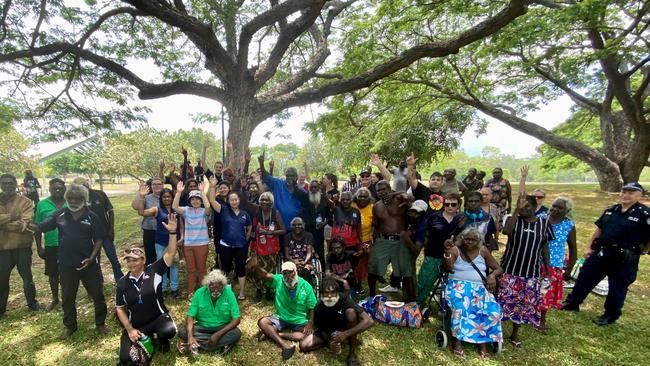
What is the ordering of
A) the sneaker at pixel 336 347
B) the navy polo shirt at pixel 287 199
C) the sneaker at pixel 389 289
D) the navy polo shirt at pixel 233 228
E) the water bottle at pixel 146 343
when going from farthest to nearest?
1. the navy polo shirt at pixel 287 199
2. the sneaker at pixel 389 289
3. the navy polo shirt at pixel 233 228
4. the sneaker at pixel 336 347
5. the water bottle at pixel 146 343

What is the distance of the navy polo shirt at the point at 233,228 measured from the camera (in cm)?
489

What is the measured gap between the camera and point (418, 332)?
14.0 ft

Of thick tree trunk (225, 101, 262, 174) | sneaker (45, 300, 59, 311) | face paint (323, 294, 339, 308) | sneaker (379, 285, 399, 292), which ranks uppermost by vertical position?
thick tree trunk (225, 101, 262, 174)

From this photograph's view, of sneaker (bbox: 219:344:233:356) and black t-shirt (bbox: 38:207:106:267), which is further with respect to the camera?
black t-shirt (bbox: 38:207:106:267)

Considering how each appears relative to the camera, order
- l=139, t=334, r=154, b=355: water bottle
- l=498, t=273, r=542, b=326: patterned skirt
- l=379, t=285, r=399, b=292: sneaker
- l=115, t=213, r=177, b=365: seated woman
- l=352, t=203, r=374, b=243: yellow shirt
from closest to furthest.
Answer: l=139, t=334, r=154, b=355: water bottle < l=115, t=213, r=177, b=365: seated woman < l=498, t=273, r=542, b=326: patterned skirt < l=352, t=203, r=374, b=243: yellow shirt < l=379, t=285, r=399, b=292: sneaker

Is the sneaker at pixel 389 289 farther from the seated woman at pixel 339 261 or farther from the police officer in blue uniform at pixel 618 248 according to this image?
the police officer in blue uniform at pixel 618 248

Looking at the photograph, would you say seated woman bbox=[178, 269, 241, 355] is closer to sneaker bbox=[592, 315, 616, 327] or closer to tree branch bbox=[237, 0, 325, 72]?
sneaker bbox=[592, 315, 616, 327]

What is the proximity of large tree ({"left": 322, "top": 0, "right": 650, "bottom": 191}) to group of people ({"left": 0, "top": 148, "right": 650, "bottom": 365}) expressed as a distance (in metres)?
7.90

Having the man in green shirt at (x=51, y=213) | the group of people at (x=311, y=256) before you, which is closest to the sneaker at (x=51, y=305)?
the group of people at (x=311, y=256)

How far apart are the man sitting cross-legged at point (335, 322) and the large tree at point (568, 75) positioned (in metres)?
9.69

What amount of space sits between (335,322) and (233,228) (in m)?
2.18

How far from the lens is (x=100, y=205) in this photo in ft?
17.1

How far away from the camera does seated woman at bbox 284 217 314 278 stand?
4926 millimetres

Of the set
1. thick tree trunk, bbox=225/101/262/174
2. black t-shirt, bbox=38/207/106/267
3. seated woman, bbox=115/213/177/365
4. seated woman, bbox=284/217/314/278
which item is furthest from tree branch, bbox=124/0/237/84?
seated woman, bbox=115/213/177/365
